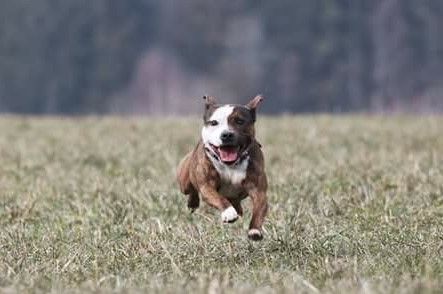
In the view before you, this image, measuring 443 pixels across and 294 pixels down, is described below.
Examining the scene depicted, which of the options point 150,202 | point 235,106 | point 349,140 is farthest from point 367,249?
point 349,140

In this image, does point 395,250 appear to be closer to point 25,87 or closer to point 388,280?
point 388,280

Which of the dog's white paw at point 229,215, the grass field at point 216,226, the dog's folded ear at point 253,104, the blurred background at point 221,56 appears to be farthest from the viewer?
the blurred background at point 221,56

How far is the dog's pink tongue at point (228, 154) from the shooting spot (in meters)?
6.72

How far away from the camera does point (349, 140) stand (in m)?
18.8

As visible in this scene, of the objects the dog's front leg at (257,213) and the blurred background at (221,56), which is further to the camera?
the blurred background at (221,56)

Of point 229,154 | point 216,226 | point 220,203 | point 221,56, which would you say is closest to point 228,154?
point 229,154

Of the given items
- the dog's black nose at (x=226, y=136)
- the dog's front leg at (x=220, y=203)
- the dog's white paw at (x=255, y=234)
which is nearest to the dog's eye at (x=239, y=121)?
the dog's black nose at (x=226, y=136)

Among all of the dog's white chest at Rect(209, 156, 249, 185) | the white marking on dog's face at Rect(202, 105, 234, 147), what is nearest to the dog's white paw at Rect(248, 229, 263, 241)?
the dog's white chest at Rect(209, 156, 249, 185)

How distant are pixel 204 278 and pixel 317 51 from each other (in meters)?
64.9

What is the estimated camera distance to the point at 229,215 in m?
6.66

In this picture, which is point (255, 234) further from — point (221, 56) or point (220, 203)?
point (221, 56)

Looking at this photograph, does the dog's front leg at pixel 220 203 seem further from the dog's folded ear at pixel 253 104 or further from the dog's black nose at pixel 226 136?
the dog's folded ear at pixel 253 104

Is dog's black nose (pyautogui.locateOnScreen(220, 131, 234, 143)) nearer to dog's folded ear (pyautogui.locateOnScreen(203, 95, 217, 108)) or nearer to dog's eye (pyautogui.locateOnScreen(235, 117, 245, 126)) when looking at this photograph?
dog's eye (pyautogui.locateOnScreen(235, 117, 245, 126))

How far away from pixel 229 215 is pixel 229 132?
0.49 metres
